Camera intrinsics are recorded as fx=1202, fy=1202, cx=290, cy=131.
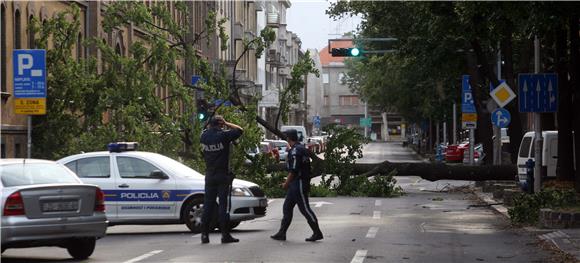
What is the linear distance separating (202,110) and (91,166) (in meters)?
10.7

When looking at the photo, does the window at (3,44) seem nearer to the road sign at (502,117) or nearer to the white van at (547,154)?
the road sign at (502,117)

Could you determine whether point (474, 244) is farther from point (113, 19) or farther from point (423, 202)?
point (113, 19)

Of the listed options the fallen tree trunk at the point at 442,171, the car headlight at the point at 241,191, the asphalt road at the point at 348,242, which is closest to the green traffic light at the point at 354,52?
the fallen tree trunk at the point at 442,171

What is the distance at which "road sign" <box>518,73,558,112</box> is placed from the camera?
24.0 meters

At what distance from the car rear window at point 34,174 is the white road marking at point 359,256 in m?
3.70

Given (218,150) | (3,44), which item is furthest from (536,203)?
(3,44)

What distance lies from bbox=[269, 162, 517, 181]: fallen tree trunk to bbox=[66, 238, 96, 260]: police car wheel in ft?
60.3

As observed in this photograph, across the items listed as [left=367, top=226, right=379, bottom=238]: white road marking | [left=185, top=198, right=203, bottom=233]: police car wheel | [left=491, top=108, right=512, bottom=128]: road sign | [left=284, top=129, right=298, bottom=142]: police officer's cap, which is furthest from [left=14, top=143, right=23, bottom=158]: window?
[left=284, top=129, right=298, bottom=142]: police officer's cap

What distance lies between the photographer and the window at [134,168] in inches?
771

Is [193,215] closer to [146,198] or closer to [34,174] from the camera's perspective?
[146,198]

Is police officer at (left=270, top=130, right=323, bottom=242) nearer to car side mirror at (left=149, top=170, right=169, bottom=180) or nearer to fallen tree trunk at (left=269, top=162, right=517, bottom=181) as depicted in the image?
car side mirror at (left=149, top=170, right=169, bottom=180)

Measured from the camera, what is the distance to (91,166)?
19.7 metres

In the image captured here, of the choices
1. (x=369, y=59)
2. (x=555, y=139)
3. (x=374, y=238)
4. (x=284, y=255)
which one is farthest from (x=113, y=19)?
(x=369, y=59)

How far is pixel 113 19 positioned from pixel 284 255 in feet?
60.7
